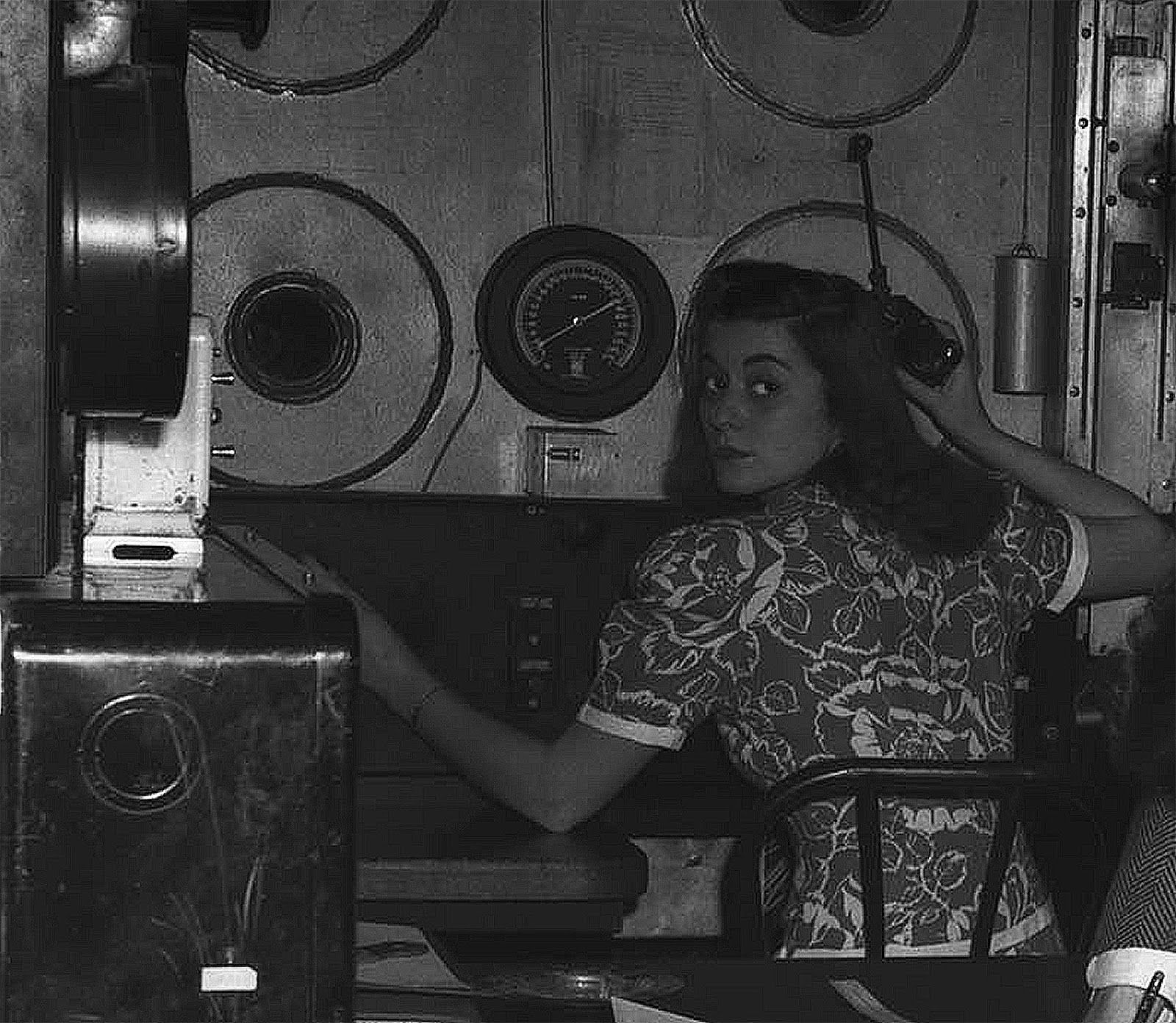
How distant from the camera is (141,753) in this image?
117cm

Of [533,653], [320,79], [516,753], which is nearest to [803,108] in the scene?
[320,79]

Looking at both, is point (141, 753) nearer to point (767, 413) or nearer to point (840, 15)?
point (767, 413)

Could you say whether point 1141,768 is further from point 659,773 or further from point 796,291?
point 659,773

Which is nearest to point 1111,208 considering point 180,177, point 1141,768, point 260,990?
point 1141,768

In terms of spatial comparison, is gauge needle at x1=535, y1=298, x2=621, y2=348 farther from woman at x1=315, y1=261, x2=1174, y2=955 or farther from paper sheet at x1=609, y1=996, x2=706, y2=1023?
paper sheet at x1=609, y1=996, x2=706, y2=1023

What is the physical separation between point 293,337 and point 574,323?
546mm

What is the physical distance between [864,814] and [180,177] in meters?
1.28

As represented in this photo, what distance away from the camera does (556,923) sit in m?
3.01

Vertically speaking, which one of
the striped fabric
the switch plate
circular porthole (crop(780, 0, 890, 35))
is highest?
circular porthole (crop(780, 0, 890, 35))

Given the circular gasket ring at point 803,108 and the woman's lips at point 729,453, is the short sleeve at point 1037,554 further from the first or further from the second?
the circular gasket ring at point 803,108

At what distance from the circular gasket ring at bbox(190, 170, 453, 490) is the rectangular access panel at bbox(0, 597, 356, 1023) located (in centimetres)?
282

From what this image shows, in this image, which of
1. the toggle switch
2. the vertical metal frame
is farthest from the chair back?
the vertical metal frame

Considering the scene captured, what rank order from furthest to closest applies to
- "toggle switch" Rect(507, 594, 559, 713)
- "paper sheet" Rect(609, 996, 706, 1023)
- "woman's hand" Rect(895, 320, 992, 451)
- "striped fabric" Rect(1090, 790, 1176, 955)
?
1. "toggle switch" Rect(507, 594, 559, 713)
2. "woman's hand" Rect(895, 320, 992, 451)
3. "striped fabric" Rect(1090, 790, 1176, 955)
4. "paper sheet" Rect(609, 996, 706, 1023)

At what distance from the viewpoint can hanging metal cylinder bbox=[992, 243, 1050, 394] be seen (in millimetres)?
4301
